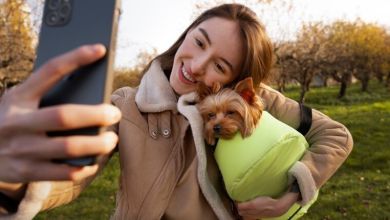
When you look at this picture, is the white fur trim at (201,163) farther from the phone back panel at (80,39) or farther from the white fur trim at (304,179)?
the phone back panel at (80,39)

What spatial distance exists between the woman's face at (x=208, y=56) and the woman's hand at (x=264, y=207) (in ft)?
A: 2.28

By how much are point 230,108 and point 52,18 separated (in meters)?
1.33

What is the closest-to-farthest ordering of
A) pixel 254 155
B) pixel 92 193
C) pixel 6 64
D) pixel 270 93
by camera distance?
1. pixel 254 155
2. pixel 270 93
3. pixel 92 193
4. pixel 6 64

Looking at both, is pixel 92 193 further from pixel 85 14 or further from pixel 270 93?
pixel 85 14

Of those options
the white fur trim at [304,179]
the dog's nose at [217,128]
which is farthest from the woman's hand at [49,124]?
the white fur trim at [304,179]

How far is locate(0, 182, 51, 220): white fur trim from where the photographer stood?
1422mm

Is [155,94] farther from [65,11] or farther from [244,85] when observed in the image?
[65,11]

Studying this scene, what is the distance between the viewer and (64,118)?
1055mm

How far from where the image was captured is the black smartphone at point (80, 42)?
3.80 feet

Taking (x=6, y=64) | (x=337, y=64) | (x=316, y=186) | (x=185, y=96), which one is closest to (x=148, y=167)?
(x=185, y=96)

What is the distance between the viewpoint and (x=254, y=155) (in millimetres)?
2246

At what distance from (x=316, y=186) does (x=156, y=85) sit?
1.05 metres

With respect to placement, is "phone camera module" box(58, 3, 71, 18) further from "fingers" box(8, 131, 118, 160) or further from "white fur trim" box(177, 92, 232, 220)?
"white fur trim" box(177, 92, 232, 220)

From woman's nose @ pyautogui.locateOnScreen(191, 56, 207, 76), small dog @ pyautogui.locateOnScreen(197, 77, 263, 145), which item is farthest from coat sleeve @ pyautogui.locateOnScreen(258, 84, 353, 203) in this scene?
woman's nose @ pyautogui.locateOnScreen(191, 56, 207, 76)
